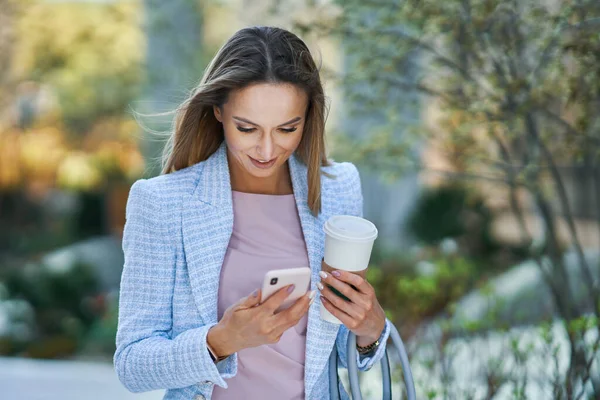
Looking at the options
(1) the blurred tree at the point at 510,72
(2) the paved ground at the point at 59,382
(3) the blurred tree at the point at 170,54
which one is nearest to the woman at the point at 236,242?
(1) the blurred tree at the point at 510,72

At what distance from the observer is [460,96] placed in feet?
9.80

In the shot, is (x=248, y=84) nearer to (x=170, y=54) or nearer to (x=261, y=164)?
(x=261, y=164)

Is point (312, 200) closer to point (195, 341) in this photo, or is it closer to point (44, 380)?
point (195, 341)

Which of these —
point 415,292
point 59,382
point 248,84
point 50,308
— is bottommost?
point 50,308

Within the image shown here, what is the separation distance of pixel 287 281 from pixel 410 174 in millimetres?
5052

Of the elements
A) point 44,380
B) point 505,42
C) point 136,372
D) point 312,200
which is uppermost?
point 505,42

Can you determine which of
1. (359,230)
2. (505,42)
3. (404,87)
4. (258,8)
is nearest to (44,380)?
(258,8)

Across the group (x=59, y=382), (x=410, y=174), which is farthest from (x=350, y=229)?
(x=410, y=174)

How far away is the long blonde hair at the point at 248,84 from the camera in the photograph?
5.03 ft

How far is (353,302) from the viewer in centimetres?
143

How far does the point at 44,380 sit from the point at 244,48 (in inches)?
140

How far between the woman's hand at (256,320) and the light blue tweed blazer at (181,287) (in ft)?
0.21

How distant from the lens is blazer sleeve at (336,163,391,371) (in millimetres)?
1566

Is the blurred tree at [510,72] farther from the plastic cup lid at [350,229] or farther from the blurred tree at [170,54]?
the blurred tree at [170,54]
